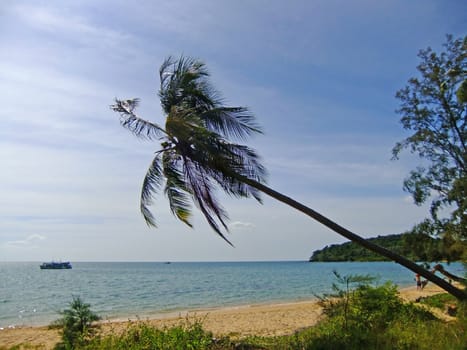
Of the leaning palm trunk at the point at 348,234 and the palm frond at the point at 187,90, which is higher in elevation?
the palm frond at the point at 187,90

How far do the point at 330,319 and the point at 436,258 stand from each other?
341 inches

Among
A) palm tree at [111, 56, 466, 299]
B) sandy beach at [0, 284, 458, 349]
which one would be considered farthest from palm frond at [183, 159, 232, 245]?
sandy beach at [0, 284, 458, 349]

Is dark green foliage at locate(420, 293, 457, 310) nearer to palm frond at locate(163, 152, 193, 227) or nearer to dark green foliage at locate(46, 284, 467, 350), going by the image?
dark green foliage at locate(46, 284, 467, 350)

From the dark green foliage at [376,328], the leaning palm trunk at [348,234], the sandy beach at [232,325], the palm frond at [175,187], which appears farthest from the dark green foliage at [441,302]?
the palm frond at [175,187]

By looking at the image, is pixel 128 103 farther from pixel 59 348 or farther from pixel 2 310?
pixel 2 310

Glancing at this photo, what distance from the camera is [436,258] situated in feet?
53.0

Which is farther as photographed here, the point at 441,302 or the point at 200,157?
the point at 441,302

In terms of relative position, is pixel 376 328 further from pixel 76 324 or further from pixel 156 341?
pixel 76 324

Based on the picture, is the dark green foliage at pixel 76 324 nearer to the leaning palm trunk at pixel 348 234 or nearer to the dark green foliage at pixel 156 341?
the dark green foliage at pixel 156 341

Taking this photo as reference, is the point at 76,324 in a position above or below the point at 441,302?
above

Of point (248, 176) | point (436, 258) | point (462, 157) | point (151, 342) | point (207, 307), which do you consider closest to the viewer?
point (151, 342)

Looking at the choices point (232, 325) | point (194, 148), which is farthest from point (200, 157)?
point (232, 325)

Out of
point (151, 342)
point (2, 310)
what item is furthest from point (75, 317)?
point (2, 310)

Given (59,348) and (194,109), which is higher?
(194,109)
